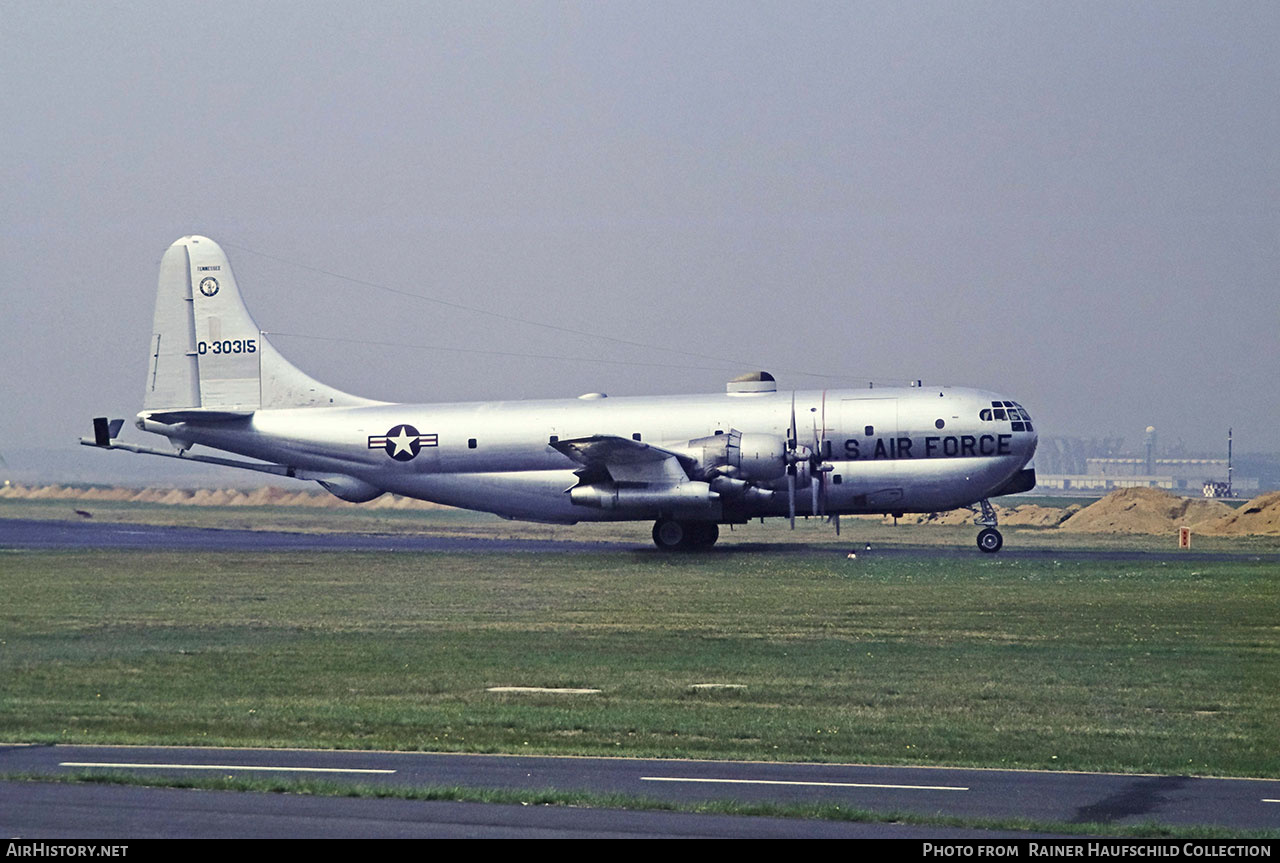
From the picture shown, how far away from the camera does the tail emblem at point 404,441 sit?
4672 centimetres

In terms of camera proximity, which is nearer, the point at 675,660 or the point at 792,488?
the point at 675,660

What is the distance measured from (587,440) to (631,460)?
6.15 ft

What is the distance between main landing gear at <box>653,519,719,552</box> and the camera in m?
46.0

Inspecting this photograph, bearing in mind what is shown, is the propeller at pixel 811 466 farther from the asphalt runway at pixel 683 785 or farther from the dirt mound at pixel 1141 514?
the dirt mound at pixel 1141 514

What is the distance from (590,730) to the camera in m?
17.3

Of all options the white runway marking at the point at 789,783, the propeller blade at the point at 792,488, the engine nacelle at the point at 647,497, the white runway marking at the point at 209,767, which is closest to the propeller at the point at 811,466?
the propeller blade at the point at 792,488

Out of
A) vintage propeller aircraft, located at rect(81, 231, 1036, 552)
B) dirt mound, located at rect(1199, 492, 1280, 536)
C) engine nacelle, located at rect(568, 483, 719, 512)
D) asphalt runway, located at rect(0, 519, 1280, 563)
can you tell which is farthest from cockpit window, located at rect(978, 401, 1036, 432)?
dirt mound, located at rect(1199, 492, 1280, 536)

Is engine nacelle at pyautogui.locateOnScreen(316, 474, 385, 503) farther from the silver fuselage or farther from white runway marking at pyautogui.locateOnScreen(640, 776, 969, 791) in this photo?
white runway marking at pyautogui.locateOnScreen(640, 776, 969, 791)

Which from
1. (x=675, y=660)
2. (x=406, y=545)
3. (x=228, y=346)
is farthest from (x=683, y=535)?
(x=675, y=660)

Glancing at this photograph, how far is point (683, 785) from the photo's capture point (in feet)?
44.6

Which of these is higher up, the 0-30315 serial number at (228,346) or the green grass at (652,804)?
the 0-30315 serial number at (228,346)

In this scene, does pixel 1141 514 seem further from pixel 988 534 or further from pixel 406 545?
pixel 406 545

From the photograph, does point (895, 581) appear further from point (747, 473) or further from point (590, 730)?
point (590, 730)

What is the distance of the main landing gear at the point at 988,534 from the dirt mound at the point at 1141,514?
25.3 metres
